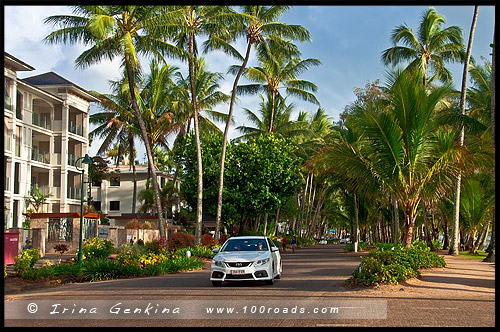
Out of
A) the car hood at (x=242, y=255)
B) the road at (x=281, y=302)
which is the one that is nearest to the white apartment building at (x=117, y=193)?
the road at (x=281, y=302)

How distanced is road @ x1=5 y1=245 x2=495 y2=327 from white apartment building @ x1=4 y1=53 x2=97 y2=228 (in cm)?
2521

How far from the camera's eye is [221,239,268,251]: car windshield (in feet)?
55.4

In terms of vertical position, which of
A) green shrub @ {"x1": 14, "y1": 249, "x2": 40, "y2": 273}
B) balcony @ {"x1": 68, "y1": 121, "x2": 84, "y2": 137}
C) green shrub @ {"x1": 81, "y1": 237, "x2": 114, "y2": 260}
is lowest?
green shrub @ {"x1": 81, "y1": 237, "x2": 114, "y2": 260}

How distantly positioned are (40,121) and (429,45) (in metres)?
28.5

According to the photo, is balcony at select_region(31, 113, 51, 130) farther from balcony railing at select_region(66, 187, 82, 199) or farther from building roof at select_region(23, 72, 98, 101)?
balcony railing at select_region(66, 187, 82, 199)

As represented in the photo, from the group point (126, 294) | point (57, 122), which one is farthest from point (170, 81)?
point (126, 294)

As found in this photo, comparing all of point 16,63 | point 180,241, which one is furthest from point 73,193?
point 180,241

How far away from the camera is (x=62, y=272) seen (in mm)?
18766

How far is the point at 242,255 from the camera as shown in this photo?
15961 mm

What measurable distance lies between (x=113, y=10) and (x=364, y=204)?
98.1 ft

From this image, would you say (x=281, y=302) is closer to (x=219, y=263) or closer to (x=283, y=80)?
(x=219, y=263)

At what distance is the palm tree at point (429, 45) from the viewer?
3444cm

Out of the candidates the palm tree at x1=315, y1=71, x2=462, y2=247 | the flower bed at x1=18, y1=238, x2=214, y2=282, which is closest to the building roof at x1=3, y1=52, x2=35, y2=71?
the flower bed at x1=18, y1=238, x2=214, y2=282
